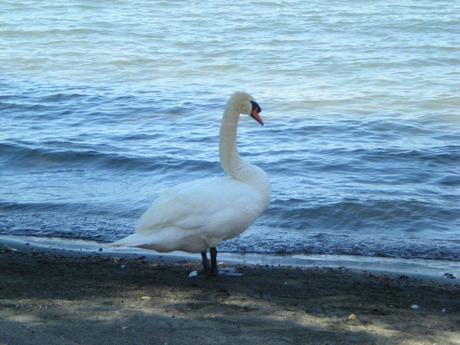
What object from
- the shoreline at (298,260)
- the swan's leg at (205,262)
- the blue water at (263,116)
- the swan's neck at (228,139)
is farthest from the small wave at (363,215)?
the swan's leg at (205,262)

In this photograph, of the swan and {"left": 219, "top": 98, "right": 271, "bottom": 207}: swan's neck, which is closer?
the swan

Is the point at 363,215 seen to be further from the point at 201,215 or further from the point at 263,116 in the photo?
the point at 263,116

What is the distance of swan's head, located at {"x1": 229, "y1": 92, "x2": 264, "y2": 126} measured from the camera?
7.10 m

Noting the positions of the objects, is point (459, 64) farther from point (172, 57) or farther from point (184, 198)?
point (184, 198)

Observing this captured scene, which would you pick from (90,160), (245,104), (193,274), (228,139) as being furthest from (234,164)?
(90,160)

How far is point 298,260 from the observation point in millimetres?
7727

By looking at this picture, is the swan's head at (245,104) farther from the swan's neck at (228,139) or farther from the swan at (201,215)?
the swan at (201,215)

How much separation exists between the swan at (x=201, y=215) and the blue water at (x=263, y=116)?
1415 millimetres

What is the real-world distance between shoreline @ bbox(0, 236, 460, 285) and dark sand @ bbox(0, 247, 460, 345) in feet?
1.07

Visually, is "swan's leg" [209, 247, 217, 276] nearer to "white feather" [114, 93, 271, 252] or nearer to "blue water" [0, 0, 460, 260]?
"white feather" [114, 93, 271, 252]

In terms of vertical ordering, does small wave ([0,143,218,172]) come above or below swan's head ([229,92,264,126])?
below

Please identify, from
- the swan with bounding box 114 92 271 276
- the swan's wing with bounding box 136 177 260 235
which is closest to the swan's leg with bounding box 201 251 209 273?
the swan with bounding box 114 92 271 276

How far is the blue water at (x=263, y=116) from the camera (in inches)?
359

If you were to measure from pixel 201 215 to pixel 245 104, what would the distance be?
1.18 m
